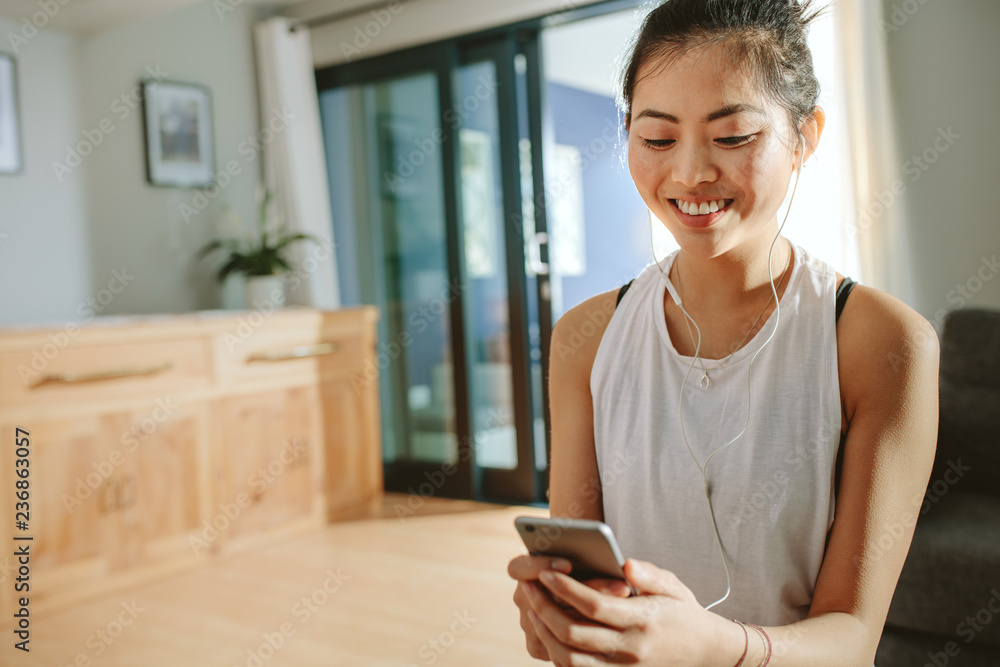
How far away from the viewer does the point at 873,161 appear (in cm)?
280

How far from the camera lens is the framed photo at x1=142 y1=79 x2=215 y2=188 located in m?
3.54

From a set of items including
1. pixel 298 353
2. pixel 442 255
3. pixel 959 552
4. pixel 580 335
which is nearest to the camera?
pixel 580 335

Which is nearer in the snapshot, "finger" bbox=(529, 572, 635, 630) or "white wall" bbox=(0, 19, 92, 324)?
"finger" bbox=(529, 572, 635, 630)

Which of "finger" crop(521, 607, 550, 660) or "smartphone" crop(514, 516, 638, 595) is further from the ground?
"smartphone" crop(514, 516, 638, 595)

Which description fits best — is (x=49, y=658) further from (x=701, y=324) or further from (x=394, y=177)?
(x=394, y=177)

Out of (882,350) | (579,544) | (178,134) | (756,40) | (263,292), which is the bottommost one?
(579,544)

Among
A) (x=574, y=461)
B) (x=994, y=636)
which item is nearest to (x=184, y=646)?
(x=574, y=461)

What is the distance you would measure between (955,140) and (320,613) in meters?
2.73

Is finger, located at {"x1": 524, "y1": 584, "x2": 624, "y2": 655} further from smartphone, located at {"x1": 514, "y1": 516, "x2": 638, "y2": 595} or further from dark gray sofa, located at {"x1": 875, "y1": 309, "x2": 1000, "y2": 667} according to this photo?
dark gray sofa, located at {"x1": 875, "y1": 309, "x2": 1000, "y2": 667}

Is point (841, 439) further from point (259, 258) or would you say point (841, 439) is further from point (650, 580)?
point (259, 258)

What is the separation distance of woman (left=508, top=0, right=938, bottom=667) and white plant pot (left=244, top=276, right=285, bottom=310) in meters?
2.81

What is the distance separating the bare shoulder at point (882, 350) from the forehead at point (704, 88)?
253mm

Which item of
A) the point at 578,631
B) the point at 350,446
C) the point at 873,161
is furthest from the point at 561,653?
the point at 350,446

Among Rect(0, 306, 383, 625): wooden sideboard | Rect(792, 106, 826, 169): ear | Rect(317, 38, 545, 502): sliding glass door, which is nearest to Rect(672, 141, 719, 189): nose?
Rect(792, 106, 826, 169): ear
